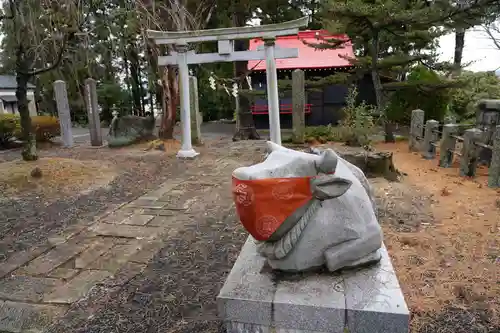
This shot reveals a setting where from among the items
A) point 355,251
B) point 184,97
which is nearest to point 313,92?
point 184,97

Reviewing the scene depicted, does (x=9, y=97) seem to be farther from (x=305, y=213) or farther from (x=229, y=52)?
(x=305, y=213)

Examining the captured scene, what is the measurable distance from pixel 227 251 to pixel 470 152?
5274mm

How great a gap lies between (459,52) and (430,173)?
11.0 m

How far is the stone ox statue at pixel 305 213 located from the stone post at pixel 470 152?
17.5 ft

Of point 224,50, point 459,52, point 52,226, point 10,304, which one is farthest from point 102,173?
point 459,52

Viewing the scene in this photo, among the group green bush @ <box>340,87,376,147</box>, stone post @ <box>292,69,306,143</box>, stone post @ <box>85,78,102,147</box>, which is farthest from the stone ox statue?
stone post @ <box>85,78,102,147</box>

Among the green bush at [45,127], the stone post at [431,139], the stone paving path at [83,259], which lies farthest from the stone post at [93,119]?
the stone post at [431,139]

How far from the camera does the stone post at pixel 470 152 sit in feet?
21.6

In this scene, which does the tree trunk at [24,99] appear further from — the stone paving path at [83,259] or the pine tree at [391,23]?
the pine tree at [391,23]

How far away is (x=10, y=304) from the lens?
3.09m

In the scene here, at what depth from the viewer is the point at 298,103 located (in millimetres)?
10641

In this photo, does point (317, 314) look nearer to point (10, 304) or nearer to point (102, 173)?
point (10, 304)

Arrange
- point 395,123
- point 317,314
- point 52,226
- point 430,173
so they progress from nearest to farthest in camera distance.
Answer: point 317,314
point 52,226
point 430,173
point 395,123

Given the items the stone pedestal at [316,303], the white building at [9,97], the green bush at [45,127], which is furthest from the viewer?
the white building at [9,97]
